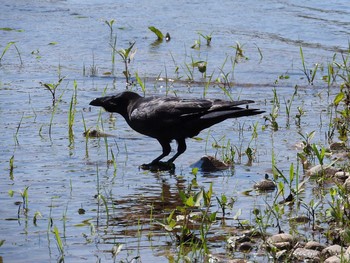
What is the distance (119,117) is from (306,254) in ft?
13.4


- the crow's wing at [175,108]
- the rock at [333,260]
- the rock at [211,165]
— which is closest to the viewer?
the rock at [333,260]

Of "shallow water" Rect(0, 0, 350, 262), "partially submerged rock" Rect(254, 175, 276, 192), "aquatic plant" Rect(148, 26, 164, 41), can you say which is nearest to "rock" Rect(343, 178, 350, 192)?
"shallow water" Rect(0, 0, 350, 262)

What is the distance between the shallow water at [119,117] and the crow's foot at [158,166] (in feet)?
0.23

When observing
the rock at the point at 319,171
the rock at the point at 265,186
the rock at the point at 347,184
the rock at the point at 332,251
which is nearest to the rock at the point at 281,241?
the rock at the point at 332,251

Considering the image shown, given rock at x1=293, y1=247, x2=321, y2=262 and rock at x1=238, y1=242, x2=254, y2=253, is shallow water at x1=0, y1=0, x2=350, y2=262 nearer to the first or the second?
rock at x1=238, y1=242, x2=254, y2=253

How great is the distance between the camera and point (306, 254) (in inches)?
182

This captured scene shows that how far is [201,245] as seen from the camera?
4695mm

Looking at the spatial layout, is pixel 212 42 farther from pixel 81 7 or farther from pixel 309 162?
pixel 309 162

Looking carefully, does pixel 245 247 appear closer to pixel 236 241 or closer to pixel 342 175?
pixel 236 241

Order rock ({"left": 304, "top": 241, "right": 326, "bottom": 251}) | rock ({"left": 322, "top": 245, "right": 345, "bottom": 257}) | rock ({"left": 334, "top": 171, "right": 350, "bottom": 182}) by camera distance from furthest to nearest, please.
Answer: rock ({"left": 334, "top": 171, "right": 350, "bottom": 182}), rock ({"left": 304, "top": 241, "right": 326, "bottom": 251}), rock ({"left": 322, "top": 245, "right": 345, "bottom": 257})

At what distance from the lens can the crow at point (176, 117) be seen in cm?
702

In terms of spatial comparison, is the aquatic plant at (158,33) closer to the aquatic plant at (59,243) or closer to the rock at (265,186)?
the rock at (265,186)

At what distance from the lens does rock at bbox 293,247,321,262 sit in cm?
459

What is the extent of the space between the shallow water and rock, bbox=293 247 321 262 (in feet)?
1.24
